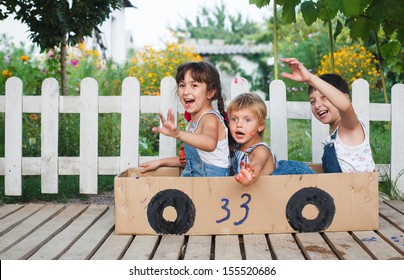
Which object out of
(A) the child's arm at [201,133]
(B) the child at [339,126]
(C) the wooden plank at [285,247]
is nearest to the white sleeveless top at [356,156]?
(B) the child at [339,126]

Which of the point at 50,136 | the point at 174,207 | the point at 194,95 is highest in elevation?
the point at 194,95

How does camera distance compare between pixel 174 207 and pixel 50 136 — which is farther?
pixel 50 136

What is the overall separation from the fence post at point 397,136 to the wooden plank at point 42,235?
2155mm

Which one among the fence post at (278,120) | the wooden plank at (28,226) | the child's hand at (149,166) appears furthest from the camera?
the fence post at (278,120)

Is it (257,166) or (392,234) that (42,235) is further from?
(392,234)

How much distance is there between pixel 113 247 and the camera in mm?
2672

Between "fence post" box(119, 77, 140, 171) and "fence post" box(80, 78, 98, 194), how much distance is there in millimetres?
192

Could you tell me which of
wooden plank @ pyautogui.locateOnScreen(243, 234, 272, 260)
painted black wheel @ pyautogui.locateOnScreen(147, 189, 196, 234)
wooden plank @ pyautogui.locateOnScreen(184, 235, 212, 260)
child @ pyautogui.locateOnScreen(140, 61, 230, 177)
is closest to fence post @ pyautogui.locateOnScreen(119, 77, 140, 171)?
child @ pyautogui.locateOnScreen(140, 61, 230, 177)

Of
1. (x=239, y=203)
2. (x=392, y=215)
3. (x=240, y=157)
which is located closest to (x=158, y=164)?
(x=240, y=157)

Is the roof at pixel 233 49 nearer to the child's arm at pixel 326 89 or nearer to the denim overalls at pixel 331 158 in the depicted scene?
the denim overalls at pixel 331 158

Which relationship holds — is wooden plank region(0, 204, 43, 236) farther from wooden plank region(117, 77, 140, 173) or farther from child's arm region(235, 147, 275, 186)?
child's arm region(235, 147, 275, 186)

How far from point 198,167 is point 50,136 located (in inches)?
56.0

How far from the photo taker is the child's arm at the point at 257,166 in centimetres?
269

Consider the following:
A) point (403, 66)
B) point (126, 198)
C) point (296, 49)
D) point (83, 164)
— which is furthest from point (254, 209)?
point (296, 49)
